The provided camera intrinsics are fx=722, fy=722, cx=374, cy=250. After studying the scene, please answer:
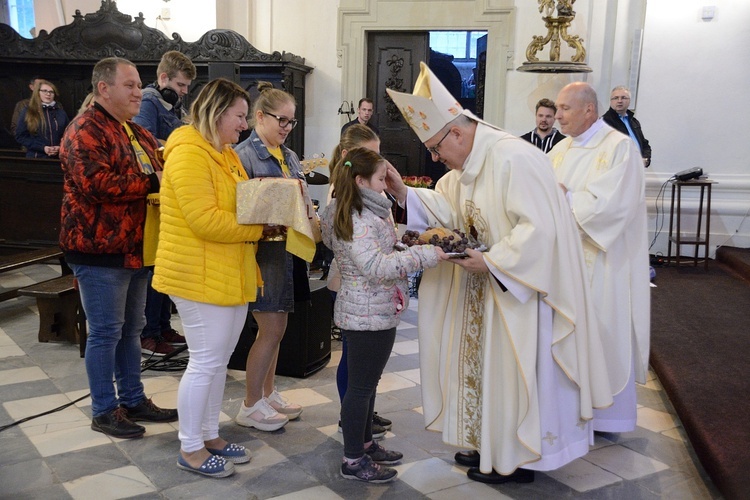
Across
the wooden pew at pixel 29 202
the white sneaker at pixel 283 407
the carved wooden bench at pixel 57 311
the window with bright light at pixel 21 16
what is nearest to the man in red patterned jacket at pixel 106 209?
the white sneaker at pixel 283 407

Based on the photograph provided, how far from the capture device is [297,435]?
3.40 meters

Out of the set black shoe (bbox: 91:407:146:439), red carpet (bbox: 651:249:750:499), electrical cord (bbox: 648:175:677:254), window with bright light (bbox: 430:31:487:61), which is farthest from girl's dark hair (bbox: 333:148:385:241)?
window with bright light (bbox: 430:31:487:61)

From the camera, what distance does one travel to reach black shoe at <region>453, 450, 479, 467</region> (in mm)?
3123

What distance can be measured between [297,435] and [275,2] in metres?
7.22

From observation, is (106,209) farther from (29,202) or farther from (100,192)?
(29,202)

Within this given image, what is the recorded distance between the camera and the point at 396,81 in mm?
9086

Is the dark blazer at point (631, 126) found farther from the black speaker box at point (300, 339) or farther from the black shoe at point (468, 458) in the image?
the black shoe at point (468, 458)

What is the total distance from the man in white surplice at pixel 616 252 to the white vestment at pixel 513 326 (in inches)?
21.0

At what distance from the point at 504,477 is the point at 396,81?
685 cm

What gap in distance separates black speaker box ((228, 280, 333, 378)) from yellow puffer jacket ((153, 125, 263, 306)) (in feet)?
4.45

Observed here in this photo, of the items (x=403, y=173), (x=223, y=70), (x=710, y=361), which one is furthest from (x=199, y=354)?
(x=403, y=173)

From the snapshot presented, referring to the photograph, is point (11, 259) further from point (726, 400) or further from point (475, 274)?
point (726, 400)

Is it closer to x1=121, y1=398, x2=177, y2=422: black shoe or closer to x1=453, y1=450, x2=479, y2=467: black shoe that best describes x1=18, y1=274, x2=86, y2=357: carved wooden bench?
x1=121, y1=398, x2=177, y2=422: black shoe

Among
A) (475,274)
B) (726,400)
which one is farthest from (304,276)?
(726,400)
